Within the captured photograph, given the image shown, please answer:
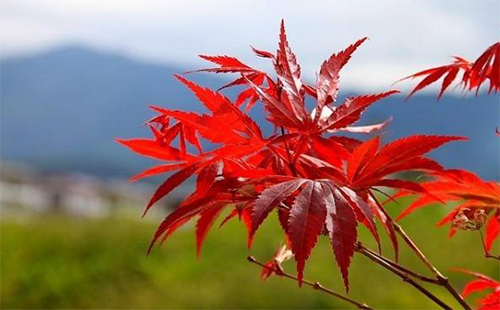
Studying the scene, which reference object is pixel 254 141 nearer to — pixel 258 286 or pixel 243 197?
pixel 243 197

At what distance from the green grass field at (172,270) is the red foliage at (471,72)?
84.2 inches

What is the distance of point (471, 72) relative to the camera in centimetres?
71

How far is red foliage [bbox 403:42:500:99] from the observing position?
2.22 feet

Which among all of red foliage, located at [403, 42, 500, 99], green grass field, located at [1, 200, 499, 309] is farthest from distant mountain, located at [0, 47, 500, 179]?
red foliage, located at [403, 42, 500, 99]

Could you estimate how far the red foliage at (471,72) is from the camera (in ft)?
2.22

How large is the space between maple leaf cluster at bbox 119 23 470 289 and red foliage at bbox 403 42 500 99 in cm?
Result: 17

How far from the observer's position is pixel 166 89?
207 feet

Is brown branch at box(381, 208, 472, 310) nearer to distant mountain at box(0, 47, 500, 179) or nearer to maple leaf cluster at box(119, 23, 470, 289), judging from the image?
maple leaf cluster at box(119, 23, 470, 289)

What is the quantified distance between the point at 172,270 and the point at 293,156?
2781mm

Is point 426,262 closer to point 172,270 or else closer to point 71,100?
point 172,270

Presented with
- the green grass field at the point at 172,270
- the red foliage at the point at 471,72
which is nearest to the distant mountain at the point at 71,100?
the green grass field at the point at 172,270

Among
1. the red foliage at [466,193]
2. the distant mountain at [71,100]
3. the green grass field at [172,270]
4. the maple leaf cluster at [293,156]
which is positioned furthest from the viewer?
the distant mountain at [71,100]

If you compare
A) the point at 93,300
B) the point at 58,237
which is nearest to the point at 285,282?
the point at 93,300

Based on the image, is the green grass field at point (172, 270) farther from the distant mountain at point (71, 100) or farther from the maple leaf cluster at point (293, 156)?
the distant mountain at point (71, 100)
